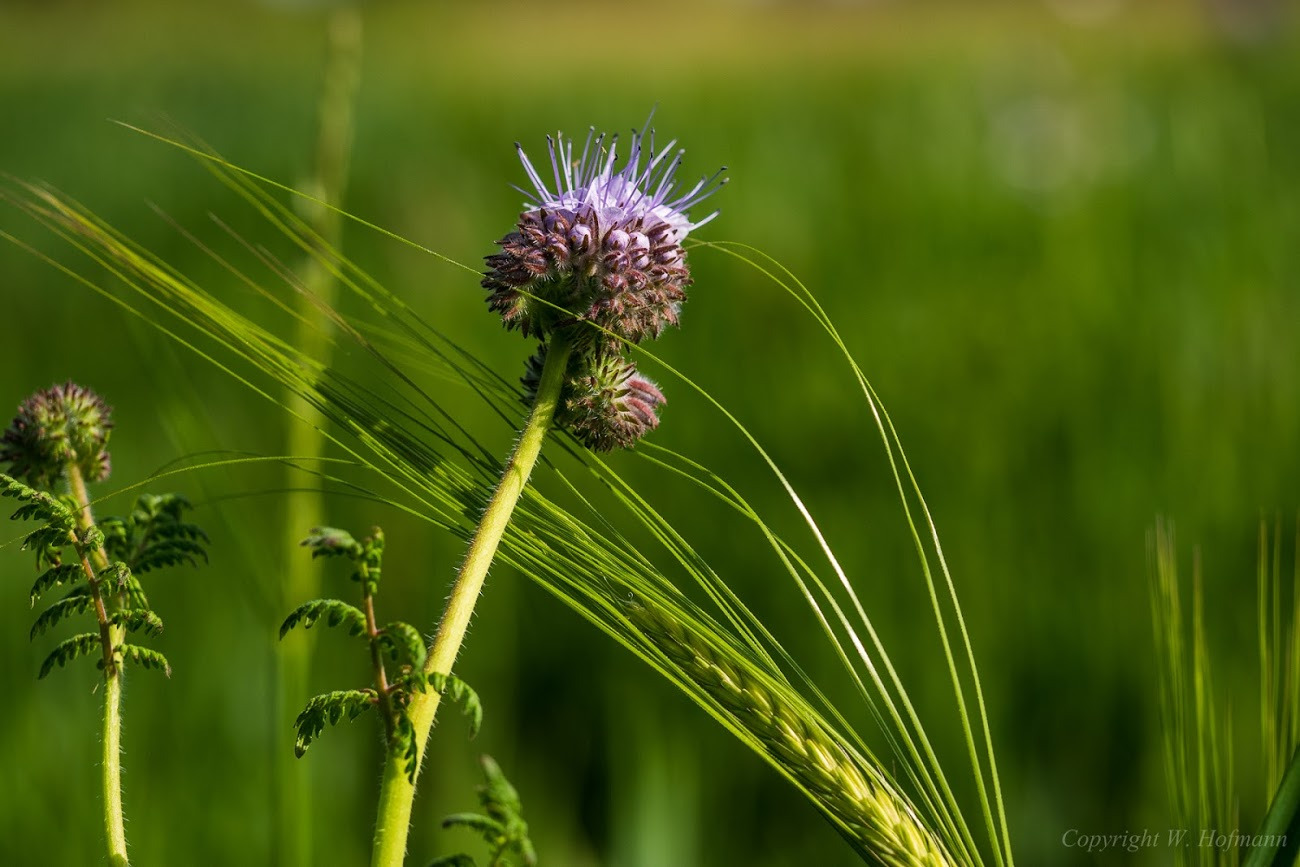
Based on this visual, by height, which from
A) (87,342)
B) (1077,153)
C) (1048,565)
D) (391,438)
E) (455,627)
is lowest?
(455,627)

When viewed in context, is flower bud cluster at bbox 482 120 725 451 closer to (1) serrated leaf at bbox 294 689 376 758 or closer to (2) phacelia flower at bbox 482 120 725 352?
(2) phacelia flower at bbox 482 120 725 352

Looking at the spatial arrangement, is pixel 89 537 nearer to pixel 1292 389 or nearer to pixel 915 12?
pixel 1292 389

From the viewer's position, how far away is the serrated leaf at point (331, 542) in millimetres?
920

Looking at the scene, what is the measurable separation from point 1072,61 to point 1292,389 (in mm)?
6150

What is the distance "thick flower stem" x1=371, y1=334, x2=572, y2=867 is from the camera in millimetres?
891

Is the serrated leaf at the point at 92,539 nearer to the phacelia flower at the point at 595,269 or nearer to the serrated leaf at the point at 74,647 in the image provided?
the serrated leaf at the point at 74,647

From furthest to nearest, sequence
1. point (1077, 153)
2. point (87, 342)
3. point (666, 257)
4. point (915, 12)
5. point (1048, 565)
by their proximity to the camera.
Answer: point (915, 12) → point (1077, 153) → point (87, 342) → point (1048, 565) → point (666, 257)

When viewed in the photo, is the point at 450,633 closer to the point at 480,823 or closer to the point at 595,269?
the point at 480,823

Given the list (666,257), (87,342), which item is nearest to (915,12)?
(87,342)

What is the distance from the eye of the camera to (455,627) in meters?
0.91

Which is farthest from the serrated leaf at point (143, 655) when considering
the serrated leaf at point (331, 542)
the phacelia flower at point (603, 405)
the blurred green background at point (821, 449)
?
the blurred green background at point (821, 449)

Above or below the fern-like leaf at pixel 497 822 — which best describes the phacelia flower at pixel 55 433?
above

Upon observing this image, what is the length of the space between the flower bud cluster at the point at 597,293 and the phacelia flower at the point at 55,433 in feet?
1.10

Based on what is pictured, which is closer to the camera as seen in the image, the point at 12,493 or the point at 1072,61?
the point at 12,493
